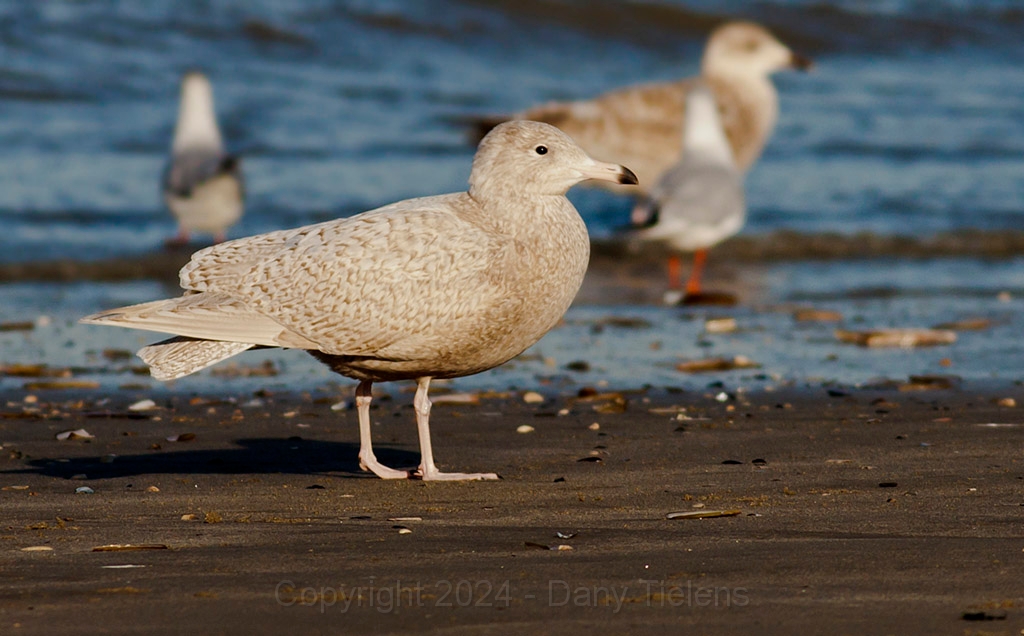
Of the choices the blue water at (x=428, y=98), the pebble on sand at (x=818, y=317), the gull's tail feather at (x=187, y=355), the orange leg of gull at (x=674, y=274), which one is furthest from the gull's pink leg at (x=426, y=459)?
the blue water at (x=428, y=98)

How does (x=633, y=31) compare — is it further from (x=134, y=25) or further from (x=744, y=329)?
(x=744, y=329)

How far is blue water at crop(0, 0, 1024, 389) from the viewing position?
29.1 feet

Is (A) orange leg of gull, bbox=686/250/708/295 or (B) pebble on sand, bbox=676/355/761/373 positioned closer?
(B) pebble on sand, bbox=676/355/761/373

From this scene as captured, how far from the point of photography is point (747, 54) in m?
15.9

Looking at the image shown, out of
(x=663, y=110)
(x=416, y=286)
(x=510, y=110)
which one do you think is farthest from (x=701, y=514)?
(x=510, y=110)

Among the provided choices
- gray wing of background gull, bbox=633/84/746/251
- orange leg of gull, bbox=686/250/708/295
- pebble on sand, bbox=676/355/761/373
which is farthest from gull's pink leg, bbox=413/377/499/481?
gray wing of background gull, bbox=633/84/746/251

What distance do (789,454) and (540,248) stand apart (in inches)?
48.6

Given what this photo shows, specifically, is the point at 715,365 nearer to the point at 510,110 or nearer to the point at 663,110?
the point at 663,110

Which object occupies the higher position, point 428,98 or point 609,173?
point 428,98

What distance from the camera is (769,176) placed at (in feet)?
56.3

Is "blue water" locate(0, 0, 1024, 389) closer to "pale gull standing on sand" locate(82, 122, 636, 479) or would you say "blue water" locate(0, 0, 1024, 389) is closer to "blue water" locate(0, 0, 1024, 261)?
"blue water" locate(0, 0, 1024, 261)

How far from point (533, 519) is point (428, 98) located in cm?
1732

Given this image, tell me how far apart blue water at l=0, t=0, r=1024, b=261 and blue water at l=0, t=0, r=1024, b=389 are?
0.05 m

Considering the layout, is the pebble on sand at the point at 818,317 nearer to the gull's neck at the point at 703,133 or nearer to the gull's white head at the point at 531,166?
the gull's neck at the point at 703,133
